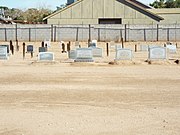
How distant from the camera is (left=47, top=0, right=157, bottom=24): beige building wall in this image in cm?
5900

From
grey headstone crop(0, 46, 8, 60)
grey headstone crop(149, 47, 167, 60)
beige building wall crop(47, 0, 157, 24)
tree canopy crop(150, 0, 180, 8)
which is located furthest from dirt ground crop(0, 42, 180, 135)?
tree canopy crop(150, 0, 180, 8)

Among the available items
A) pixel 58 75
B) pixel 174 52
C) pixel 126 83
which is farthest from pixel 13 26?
pixel 126 83

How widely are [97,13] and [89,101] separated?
157 ft

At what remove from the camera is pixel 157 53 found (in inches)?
1003

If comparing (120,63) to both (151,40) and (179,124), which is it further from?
(151,40)

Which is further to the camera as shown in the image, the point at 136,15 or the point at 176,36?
the point at 136,15

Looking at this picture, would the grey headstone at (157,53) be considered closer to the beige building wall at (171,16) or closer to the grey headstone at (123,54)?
the grey headstone at (123,54)

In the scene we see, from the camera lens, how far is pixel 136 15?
58.9m

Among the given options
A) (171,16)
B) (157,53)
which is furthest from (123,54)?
(171,16)

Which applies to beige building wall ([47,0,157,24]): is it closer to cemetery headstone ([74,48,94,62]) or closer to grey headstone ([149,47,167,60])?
grey headstone ([149,47,167,60])

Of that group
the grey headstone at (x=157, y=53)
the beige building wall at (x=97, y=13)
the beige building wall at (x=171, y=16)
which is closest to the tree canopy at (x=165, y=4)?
the beige building wall at (x=171, y=16)

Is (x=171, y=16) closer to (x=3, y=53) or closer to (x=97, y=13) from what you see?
(x=97, y=13)

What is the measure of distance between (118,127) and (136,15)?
5077 cm

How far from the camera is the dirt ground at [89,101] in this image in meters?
9.23
